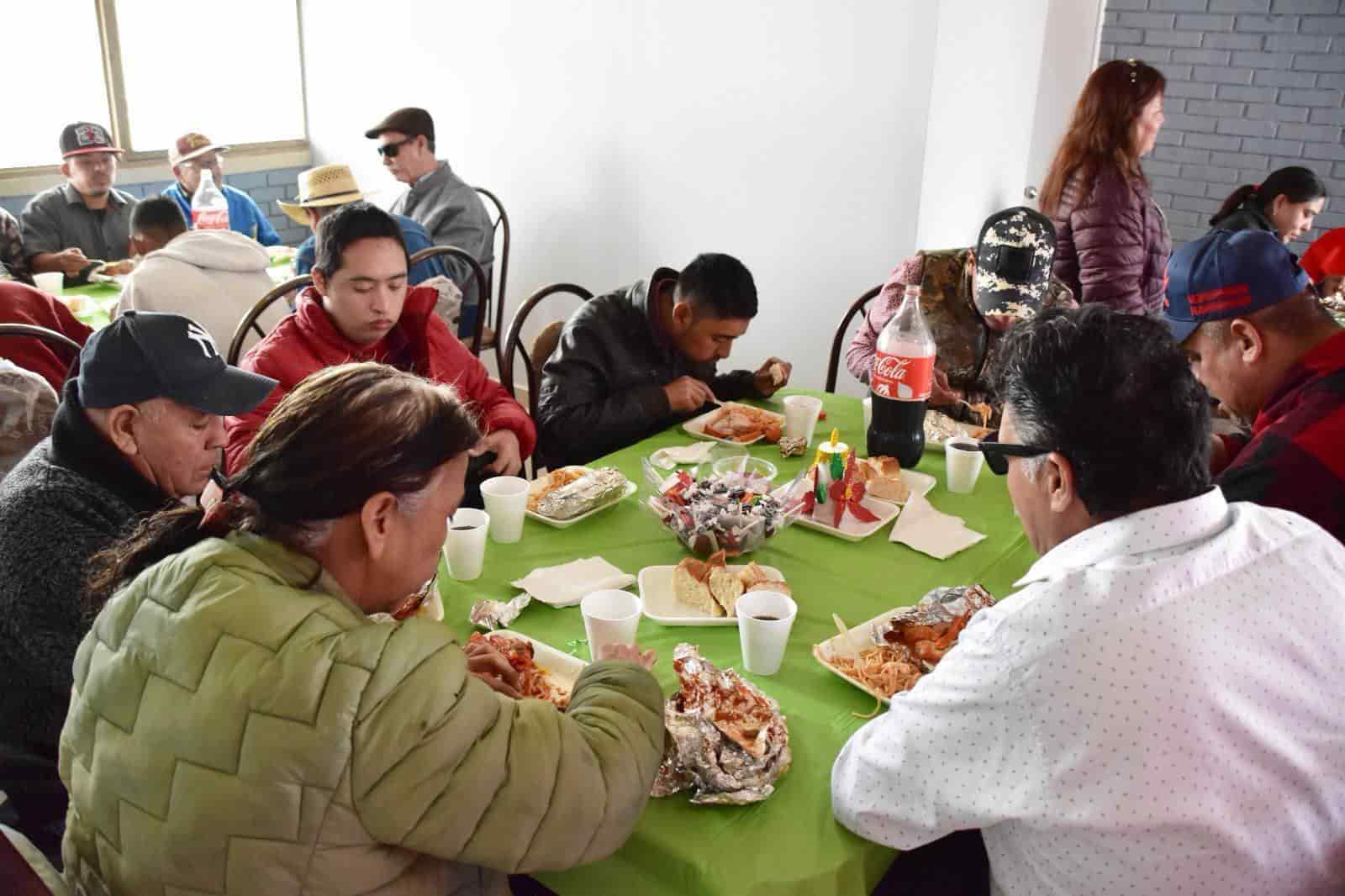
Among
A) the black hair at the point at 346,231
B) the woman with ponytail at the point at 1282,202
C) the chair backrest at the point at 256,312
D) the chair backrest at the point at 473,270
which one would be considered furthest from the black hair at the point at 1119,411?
the woman with ponytail at the point at 1282,202

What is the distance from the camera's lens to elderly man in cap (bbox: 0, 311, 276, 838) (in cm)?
133

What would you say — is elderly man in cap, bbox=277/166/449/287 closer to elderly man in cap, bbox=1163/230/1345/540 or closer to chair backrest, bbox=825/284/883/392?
chair backrest, bbox=825/284/883/392

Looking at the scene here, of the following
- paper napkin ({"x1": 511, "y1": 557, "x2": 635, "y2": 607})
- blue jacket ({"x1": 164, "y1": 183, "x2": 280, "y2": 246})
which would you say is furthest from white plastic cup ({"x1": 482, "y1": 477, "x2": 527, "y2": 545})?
blue jacket ({"x1": 164, "y1": 183, "x2": 280, "y2": 246})

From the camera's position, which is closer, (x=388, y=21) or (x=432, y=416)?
(x=432, y=416)

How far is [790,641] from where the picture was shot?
4.86 ft

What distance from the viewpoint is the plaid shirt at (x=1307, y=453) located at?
1.49m

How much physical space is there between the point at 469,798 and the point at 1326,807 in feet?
2.98

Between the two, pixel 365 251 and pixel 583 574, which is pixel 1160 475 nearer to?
pixel 583 574

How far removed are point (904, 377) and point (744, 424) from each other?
44cm

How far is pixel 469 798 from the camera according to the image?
930 mm

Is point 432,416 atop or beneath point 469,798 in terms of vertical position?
atop

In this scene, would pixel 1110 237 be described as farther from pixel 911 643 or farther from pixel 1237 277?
pixel 911 643

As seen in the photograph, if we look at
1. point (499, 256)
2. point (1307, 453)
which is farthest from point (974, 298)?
point (499, 256)

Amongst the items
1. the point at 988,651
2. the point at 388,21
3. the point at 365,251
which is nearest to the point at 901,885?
the point at 988,651
